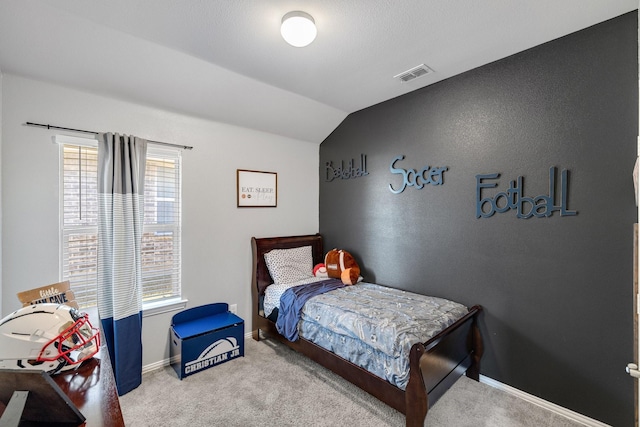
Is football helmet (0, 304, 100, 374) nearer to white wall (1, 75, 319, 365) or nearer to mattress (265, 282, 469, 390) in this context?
white wall (1, 75, 319, 365)

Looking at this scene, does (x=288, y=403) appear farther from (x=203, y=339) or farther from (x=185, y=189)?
(x=185, y=189)

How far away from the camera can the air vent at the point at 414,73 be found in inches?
95.3

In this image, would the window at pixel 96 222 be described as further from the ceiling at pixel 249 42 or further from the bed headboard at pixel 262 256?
the bed headboard at pixel 262 256

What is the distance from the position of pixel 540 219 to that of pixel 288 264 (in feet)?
7.77

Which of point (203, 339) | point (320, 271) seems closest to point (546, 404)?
point (320, 271)

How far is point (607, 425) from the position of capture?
189 centimetres

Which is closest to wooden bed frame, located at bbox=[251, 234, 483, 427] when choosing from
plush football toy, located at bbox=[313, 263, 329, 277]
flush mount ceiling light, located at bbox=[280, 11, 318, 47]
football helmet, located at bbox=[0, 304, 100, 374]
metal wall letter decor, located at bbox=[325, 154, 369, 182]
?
plush football toy, located at bbox=[313, 263, 329, 277]

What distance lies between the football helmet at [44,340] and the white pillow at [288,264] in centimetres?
205

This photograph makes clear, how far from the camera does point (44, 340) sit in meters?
1.09

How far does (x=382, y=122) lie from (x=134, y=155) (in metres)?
2.41

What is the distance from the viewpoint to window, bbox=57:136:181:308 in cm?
229

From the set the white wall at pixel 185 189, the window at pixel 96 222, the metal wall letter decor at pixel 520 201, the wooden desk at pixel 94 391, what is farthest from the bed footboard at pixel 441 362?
the window at pixel 96 222

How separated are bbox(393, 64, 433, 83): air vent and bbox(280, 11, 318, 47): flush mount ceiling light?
40.3 inches

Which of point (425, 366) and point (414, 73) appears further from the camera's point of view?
point (414, 73)
